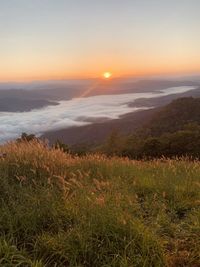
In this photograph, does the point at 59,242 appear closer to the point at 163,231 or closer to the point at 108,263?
the point at 108,263

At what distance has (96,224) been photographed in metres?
4.49

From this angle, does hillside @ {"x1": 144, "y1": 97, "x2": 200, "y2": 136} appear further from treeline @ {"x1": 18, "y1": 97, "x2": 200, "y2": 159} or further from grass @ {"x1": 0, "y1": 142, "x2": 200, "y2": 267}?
grass @ {"x1": 0, "y1": 142, "x2": 200, "y2": 267}

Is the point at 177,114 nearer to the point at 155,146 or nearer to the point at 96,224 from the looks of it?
the point at 155,146

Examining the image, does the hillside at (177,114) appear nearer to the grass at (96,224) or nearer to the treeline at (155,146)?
the treeline at (155,146)

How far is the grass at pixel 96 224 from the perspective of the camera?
4223 mm

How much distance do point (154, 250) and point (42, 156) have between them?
3465 mm

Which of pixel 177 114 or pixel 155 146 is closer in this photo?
pixel 155 146

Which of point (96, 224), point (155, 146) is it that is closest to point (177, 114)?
point (155, 146)

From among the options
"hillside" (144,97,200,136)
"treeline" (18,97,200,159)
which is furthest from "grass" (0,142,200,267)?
"hillside" (144,97,200,136)

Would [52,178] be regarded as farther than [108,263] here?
Yes

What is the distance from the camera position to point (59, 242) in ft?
14.5

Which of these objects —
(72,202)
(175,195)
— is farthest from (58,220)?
(175,195)

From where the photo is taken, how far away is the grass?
422cm

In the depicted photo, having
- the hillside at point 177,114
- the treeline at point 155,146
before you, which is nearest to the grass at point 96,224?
the treeline at point 155,146
